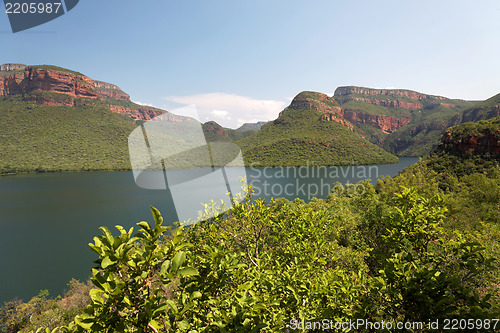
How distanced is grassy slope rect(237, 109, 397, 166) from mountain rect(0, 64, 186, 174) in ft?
274

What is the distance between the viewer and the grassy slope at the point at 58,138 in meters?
109

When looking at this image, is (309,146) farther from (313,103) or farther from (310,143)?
(313,103)

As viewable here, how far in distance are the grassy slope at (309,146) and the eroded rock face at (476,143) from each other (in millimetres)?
75318

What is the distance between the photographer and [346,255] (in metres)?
10.3

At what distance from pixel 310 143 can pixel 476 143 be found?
97480mm

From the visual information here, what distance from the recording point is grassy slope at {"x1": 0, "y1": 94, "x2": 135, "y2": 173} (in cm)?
10944

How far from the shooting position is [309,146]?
140 meters

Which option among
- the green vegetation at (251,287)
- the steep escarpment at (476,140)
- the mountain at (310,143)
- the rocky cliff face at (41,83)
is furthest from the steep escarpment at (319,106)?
the rocky cliff face at (41,83)

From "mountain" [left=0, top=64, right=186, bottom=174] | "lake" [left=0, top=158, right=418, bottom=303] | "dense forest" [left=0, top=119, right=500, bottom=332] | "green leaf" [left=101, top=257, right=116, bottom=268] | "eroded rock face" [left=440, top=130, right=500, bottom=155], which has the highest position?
"mountain" [left=0, top=64, right=186, bottom=174]

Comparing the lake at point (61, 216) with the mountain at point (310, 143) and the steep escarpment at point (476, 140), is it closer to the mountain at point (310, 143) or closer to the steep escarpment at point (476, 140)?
the mountain at point (310, 143)

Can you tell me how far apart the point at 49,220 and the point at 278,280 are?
67230 mm

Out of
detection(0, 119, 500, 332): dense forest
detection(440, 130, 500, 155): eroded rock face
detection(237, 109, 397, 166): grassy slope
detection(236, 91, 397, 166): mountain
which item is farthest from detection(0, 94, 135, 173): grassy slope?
detection(440, 130, 500, 155): eroded rock face

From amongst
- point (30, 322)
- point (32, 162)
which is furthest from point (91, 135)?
point (30, 322)

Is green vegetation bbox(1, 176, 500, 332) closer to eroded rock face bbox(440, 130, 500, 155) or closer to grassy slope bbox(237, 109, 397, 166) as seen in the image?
eroded rock face bbox(440, 130, 500, 155)
